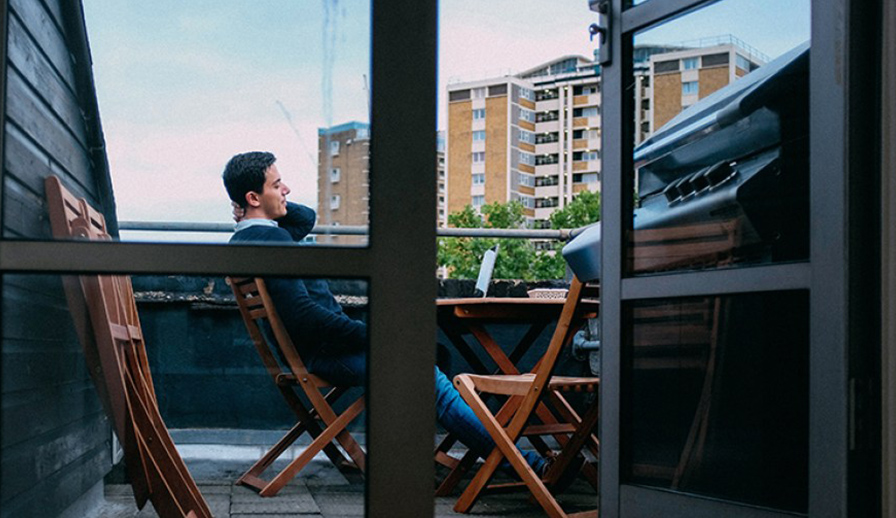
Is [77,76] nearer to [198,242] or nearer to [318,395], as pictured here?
[198,242]

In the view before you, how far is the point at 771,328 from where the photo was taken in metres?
1.89

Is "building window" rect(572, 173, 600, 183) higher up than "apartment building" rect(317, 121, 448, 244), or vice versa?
"building window" rect(572, 173, 600, 183)

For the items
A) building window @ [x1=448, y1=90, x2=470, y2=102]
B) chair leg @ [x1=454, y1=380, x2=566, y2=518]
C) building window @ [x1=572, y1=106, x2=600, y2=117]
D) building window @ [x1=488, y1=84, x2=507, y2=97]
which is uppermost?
building window @ [x1=488, y1=84, x2=507, y2=97]

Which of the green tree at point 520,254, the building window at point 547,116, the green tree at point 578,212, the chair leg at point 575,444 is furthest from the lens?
the building window at point 547,116

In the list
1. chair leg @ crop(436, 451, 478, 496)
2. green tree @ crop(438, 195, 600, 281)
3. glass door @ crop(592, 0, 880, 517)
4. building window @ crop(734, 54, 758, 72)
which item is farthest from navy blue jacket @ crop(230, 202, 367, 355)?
green tree @ crop(438, 195, 600, 281)

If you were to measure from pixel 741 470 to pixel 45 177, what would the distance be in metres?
1.39

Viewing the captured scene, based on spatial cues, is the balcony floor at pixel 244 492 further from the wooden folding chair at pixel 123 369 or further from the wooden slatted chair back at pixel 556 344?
the wooden slatted chair back at pixel 556 344

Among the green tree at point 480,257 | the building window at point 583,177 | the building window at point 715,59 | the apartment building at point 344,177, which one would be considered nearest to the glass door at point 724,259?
the building window at point 715,59

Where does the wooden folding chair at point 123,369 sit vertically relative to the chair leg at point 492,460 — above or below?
above

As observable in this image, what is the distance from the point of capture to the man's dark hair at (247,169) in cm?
123

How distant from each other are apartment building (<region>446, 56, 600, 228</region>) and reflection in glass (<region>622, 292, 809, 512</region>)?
81.8 meters

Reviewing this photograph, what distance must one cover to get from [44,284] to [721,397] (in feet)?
4.45

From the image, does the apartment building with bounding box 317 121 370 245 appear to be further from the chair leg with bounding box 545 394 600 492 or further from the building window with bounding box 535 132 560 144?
the building window with bounding box 535 132 560 144

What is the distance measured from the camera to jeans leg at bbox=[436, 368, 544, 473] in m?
3.21
